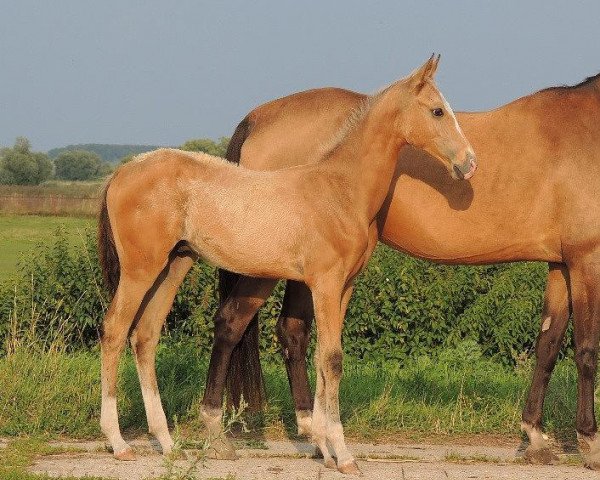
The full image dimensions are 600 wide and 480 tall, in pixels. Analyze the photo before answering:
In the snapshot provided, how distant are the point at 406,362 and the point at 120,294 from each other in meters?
4.61

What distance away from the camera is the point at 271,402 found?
24.3 ft

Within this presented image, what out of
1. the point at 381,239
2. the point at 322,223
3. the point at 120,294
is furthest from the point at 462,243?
the point at 120,294

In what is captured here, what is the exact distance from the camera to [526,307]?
33.1 feet

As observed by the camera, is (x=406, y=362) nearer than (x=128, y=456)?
No

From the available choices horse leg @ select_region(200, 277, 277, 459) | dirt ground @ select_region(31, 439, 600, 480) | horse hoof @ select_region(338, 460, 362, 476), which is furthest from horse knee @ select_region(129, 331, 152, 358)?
horse hoof @ select_region(338, 460, 362, 476)

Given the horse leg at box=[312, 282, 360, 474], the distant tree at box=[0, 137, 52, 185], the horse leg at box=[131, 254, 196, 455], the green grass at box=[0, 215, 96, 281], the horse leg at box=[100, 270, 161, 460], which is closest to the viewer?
the horse leg at box=[312, 282, 360, 474]

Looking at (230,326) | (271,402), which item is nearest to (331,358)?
(230,326)

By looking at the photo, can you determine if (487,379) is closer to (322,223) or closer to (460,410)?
(460,410)

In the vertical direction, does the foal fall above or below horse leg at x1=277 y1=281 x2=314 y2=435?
above

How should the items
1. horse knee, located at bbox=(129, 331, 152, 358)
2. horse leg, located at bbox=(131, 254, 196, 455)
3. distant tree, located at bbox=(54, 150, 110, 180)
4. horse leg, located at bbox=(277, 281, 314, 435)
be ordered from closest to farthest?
1. horse leg, located at bbox=(131, 254, 196, 455)
2. horse knee, located at bbox=(129, 331, 152, 358)
3. horse leg, located at bbox=(277, 281, 314, 435)
4. distant tree, located at bbox=(54, 150, 110, 180)

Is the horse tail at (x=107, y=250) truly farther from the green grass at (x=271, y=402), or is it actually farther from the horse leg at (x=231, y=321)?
the green grass at (x=271, y=402)

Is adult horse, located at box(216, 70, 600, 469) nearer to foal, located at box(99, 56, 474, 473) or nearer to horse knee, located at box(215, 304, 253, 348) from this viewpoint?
horse knee, located at box(215, 304, 253, 348)

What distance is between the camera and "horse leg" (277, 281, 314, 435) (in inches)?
266

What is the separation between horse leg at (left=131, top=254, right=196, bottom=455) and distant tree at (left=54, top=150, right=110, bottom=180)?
268ft
